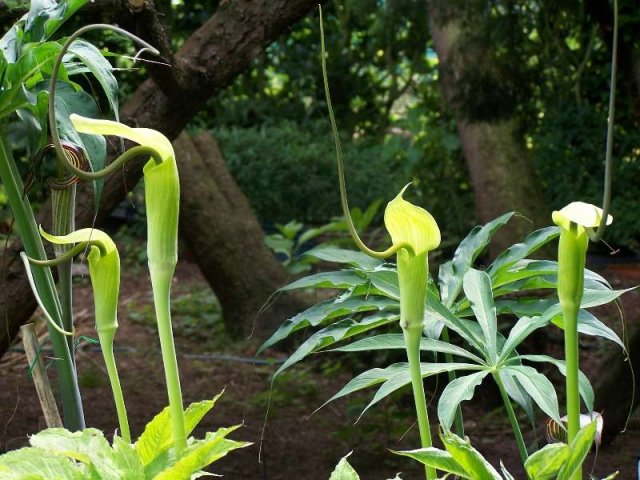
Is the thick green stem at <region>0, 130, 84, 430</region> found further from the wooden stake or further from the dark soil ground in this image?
the dark soil ground

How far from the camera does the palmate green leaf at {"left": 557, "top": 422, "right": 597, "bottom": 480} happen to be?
2.10ft

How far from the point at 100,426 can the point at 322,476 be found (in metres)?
Result: 0.83

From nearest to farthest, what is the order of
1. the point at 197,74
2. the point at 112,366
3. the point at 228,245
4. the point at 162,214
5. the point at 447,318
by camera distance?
the point at 162,214, the point at 112,366, the point at 447,318, the point at 197,74, the point at 228,245

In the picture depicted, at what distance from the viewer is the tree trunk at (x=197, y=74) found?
2260 mm

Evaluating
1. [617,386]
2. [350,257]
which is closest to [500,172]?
[617,386]

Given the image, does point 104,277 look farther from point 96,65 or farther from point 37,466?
point 96,65

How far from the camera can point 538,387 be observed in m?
0.98

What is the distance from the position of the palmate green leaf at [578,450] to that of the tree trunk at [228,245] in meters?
3.30

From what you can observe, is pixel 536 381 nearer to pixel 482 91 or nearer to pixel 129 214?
pixel 482 91

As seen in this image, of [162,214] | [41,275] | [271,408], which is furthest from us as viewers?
[271,408]

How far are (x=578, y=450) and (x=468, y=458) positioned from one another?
0.08 m

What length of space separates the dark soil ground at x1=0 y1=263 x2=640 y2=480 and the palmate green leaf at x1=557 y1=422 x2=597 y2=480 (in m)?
1.60

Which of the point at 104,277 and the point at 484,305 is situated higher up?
the point at 104,277

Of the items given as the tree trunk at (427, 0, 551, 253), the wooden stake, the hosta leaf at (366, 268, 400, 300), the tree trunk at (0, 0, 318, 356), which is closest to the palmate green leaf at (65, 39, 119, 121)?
the wooden stake
